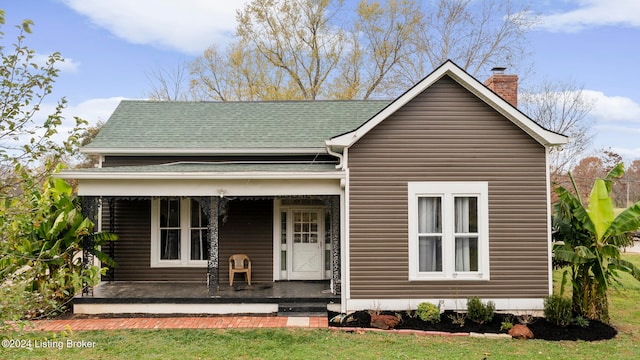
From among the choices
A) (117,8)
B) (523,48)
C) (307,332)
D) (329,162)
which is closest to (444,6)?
(523,48)

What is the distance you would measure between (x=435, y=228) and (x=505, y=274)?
1.86 m

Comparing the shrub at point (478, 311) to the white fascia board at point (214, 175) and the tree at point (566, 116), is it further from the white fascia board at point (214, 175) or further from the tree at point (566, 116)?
the tree at point (566, 116)

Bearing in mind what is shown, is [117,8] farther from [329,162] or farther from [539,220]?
[539,220]

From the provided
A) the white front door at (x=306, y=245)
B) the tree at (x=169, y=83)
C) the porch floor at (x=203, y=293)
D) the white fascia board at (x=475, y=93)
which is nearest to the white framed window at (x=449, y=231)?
the white fascia board at (x=475, y=93)

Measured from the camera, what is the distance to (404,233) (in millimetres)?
10273

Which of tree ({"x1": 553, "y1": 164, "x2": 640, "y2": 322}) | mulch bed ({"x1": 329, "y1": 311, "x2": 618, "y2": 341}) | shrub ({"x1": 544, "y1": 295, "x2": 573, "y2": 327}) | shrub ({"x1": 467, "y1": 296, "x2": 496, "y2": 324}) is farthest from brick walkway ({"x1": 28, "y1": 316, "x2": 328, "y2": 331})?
tree ({"x1": 553, "y1": 164, "x2": 640, "y2": 322})

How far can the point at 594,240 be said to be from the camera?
32.3ft

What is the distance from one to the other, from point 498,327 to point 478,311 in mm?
494

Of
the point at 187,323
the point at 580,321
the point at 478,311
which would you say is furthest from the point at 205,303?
the point at 580,321

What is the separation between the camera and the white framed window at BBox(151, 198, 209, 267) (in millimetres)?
12883

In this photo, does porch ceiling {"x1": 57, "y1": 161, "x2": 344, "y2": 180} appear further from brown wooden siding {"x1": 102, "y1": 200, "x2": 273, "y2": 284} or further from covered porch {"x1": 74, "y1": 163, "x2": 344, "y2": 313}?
brown wooden siding {"x1": 102, "y1": 200, "x2": 273, "y2": 284}

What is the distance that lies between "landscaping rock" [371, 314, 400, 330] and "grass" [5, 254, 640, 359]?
0.39 meters

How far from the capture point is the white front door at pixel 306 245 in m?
12.9

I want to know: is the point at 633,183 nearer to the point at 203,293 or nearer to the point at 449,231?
the point at 449,231
